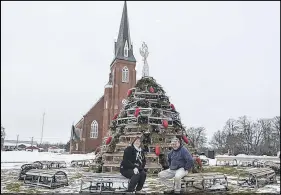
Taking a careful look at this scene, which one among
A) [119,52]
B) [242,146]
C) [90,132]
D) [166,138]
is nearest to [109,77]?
[119,52]

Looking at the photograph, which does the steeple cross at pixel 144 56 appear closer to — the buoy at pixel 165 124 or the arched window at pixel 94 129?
the buoy at pixel 165 124

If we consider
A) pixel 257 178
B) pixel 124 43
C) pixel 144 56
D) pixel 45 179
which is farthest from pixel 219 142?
pixel 45 179

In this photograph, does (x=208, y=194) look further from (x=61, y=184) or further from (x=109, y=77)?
(x=109, y=77)

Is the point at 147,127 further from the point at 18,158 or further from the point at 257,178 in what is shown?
the point at 18,158

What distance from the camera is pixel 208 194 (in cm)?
738

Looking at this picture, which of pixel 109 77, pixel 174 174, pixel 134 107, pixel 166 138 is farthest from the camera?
pixel 109 77

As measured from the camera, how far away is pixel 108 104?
4925cm

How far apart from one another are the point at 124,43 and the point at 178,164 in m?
47.7

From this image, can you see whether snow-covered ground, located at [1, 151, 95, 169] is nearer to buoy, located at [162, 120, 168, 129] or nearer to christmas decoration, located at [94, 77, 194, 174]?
christmas decoration, located at [94, 77, 194, 174]

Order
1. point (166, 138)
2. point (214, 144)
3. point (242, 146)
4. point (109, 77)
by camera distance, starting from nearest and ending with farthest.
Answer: point (166, 138)
point (109, 77)
point (242, 146)
point (214, 144)

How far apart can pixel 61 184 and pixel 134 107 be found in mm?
6870

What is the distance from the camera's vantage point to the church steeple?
2041 inches

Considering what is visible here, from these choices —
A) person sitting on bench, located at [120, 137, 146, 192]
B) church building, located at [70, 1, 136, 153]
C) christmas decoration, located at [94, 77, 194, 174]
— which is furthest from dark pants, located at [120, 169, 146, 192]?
church building, located at [70, 1, 136, 153]

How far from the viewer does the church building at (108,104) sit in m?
48.2
